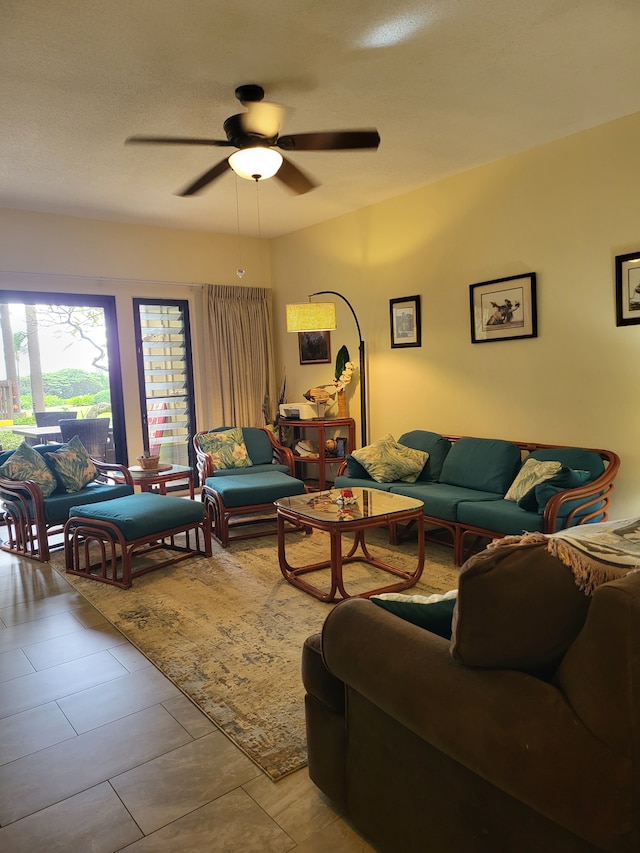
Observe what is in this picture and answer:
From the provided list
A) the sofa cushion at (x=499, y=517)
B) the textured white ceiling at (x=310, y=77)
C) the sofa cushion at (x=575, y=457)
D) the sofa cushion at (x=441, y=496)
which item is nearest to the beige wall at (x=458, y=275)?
the sofa cushion at (x=575, y=457)

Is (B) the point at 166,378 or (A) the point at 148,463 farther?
(B) the point at 166,378

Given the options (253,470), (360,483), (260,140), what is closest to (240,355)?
(253,470)

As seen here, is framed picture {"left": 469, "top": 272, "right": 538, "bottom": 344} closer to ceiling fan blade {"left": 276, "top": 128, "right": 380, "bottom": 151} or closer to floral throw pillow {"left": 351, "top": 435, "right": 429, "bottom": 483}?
floral throw pillow {"left": 351, "top": 435, "right": 429, "bottom": 483}

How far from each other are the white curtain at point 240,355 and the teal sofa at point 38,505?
1.95 metres

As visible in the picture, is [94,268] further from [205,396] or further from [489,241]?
[489,241]

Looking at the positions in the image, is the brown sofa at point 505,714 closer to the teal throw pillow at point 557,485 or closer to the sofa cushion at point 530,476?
the teal throw pillow at point 557,485

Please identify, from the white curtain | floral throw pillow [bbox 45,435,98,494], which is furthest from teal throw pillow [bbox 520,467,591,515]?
the white curtain

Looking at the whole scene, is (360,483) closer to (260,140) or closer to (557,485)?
(557,485)

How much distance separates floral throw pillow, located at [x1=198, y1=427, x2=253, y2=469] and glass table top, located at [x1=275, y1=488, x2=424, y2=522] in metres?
1.50

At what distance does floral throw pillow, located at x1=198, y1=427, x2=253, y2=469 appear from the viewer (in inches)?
203

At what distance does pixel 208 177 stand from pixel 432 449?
262cm

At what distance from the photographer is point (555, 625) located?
1.20 meters

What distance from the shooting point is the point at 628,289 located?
141 inches

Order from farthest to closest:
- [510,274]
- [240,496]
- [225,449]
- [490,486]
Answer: [225,449] → [240,496] → [510,274] → [490,486]
